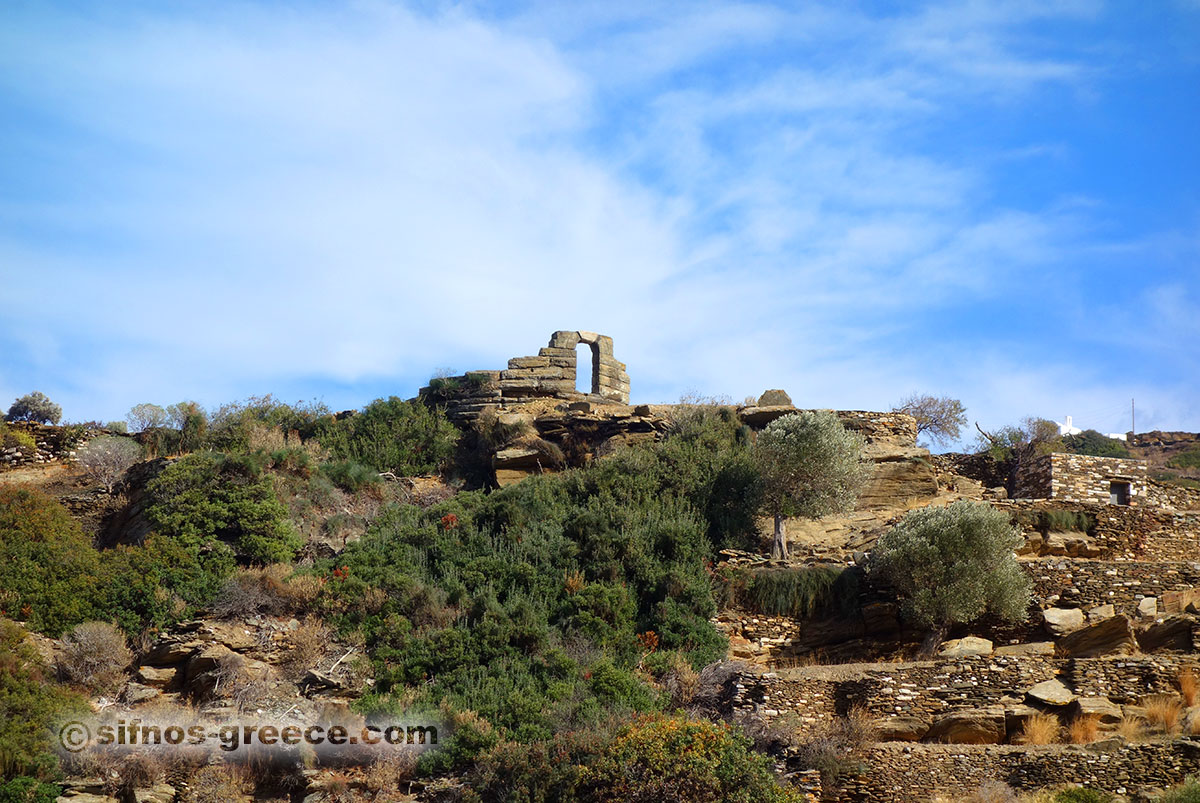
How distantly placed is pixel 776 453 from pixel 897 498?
3.52 m

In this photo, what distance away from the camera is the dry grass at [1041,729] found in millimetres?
16469

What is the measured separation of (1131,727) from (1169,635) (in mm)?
2546

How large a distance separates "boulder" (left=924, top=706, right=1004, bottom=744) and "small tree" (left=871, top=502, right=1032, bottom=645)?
266 centimetres

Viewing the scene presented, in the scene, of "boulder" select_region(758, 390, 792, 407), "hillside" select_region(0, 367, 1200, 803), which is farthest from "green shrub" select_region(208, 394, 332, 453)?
"boulder" select_region(758, 390, 792, 407)

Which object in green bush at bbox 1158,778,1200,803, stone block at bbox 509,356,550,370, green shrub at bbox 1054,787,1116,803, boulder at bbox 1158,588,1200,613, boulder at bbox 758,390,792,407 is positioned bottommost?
green shrub at bbox 1054,787,1116,803

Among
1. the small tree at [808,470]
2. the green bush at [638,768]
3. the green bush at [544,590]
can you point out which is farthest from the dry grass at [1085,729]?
the small tree at [808,470]

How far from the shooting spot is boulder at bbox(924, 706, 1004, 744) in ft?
55.2

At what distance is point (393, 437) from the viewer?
29031 mm

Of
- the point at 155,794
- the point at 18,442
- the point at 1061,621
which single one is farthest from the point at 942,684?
the point at 18,442

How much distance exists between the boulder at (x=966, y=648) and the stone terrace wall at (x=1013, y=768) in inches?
87.9

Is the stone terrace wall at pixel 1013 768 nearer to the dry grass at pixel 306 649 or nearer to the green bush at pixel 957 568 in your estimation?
the green bush at pixel 957 568

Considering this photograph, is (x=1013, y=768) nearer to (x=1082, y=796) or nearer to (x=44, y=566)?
(x=1082, y=796)

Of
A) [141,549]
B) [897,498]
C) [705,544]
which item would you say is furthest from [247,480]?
[897,498]

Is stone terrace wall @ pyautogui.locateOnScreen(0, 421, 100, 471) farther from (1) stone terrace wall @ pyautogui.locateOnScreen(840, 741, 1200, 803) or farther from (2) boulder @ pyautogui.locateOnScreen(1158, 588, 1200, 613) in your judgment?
(2) boulder @ pyautogui.locateOnScreen(1158, 588, 1200, 613)
